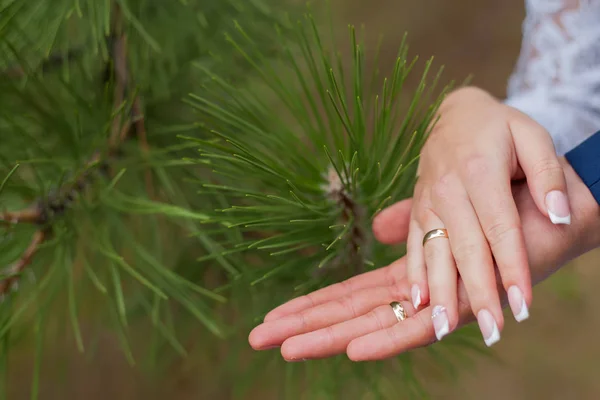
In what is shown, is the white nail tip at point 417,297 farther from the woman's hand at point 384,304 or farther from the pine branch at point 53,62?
the pine branch at point 53,62

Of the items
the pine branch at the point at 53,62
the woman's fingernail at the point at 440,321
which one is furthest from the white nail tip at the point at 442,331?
the pine branch at the point at 53,62

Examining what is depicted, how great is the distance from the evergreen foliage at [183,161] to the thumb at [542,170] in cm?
6

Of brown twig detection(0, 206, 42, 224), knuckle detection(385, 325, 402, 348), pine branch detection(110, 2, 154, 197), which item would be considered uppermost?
pine branch detection(110, 2, 154, 197)

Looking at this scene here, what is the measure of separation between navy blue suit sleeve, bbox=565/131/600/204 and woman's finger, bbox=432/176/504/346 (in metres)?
0.08

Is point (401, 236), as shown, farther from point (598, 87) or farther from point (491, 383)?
point (491, 383)

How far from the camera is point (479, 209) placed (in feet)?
0.86

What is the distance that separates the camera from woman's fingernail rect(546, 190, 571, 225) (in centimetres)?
26

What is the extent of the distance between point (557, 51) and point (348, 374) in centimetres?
28

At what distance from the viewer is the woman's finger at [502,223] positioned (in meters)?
0.24

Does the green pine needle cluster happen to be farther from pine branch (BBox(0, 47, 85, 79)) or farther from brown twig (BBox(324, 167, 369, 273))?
pine branch (BBox(0, 47, 85, 79))

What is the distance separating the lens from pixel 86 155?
311 mm

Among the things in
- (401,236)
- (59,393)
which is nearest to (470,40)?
(401,236)

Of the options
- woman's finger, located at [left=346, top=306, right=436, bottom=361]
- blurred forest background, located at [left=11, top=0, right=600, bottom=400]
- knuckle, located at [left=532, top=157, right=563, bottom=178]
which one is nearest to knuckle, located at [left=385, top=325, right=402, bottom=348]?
woman's finger, located at [left=346, top=306, right=436, bottom=361]

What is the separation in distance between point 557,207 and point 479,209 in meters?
0.04
